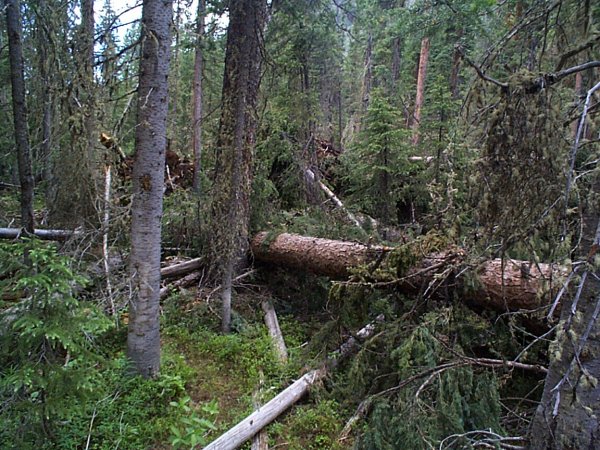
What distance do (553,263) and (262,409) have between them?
2.90 meters

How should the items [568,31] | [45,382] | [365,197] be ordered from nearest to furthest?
[45,382], [568,31], [365,197]

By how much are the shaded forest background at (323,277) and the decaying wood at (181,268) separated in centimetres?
12

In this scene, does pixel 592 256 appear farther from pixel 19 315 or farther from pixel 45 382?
pixel 19 315

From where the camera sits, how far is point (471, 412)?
323cm

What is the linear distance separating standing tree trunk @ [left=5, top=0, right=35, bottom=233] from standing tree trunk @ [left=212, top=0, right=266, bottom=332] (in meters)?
2.29

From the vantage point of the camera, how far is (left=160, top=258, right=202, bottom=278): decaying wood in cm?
618

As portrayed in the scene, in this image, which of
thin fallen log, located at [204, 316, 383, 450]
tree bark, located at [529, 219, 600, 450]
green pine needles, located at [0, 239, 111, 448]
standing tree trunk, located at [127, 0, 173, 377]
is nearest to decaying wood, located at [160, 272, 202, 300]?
standing tree trunk, located at [127, 0, 173, 377]

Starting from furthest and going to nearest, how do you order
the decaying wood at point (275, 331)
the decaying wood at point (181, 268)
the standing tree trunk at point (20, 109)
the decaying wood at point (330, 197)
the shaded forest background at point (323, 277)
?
the decaying wood at point (330, 197)
the decaying wood at point (181, 268)
the decaying wood at point (275, 331)
the standing tree trunk at point (20, 109)
the shaded forest background at point (323, 277)

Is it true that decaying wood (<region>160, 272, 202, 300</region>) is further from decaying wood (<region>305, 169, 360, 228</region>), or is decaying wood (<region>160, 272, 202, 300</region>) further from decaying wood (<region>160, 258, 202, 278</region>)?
decaying wood (<region>305, 169, 360, 228</region>)

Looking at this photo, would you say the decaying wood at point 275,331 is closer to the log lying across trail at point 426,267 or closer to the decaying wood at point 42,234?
the log lying across trail at point 426,267

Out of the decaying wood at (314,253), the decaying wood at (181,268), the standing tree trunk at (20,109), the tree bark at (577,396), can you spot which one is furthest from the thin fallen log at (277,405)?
the standing tree trunk at (20,109)

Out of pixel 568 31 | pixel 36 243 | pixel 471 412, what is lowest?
pixel 471 412

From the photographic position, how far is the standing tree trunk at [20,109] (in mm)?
4629

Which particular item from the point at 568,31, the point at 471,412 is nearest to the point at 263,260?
the point at 471,412
